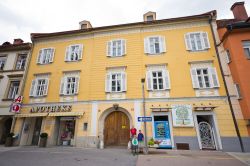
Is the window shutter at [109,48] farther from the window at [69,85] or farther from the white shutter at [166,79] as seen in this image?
the white shutter at [166,79]

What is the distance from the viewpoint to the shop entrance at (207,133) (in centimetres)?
1124

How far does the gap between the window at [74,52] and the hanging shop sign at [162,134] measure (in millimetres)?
10458

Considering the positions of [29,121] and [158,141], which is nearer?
[158,141]

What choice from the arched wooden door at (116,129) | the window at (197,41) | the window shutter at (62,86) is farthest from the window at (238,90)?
the window shutter at (62,86)

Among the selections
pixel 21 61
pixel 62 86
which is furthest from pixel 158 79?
pixel 21 61

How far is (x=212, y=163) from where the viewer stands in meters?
7.46

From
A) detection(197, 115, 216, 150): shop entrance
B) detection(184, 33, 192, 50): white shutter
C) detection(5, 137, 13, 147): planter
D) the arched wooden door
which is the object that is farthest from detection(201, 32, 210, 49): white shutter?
detection(5, 137, 13, 147): planter

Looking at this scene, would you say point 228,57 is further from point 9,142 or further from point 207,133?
point 9,142

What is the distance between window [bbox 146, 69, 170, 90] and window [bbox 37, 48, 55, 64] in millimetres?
10968

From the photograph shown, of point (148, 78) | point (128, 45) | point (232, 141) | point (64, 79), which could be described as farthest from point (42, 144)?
point (232, 141)

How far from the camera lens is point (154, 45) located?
568 inches

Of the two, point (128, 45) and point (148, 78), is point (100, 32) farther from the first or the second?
point (148, 78)

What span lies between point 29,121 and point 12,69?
21.7ft

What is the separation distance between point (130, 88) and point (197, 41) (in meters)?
7.88
